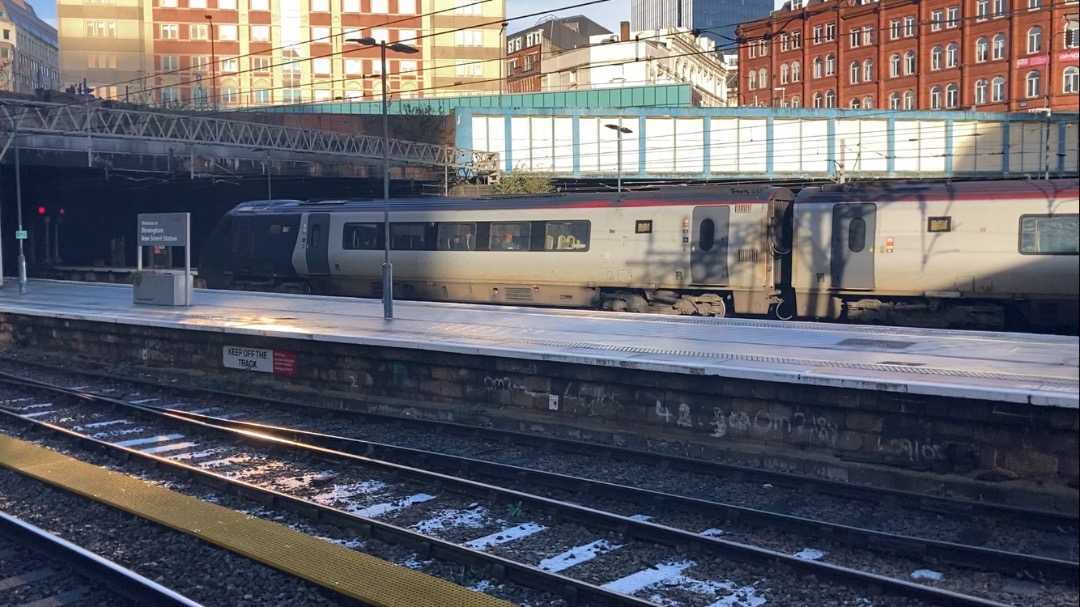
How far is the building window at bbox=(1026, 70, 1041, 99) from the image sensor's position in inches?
2380

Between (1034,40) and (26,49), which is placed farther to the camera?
(26,49)

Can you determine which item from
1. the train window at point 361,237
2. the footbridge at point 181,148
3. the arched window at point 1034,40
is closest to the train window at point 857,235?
the train window at point 361,237

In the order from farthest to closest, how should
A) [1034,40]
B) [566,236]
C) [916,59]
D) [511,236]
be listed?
[916,59] → [1034,40] → [511,236] → [566,236]

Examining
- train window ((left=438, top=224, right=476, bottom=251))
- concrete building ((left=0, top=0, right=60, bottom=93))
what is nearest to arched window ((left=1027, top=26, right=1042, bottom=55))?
train window ((left=438, top=224, right=476, bottom=251))

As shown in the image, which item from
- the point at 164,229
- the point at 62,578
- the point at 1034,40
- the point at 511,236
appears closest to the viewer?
the point at 62,578

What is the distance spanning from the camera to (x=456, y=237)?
24.5 metres

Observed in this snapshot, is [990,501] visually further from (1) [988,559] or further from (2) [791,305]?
(2) [791,305]

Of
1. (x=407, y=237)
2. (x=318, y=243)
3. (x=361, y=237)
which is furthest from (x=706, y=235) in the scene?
(x=318, y=243)

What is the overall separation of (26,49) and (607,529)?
15018 centimetres

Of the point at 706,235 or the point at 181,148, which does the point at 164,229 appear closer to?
the point at 706,235

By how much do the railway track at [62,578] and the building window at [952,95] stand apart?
68.1m

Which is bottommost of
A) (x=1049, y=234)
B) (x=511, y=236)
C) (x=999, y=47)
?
(x=1049, y=234)

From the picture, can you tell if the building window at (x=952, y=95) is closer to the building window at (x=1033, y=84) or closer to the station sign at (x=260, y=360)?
the building window at (x=1033, y=84)

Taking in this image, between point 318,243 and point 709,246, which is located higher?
point 318,243
